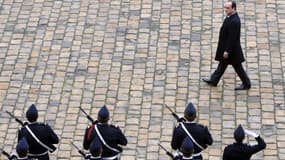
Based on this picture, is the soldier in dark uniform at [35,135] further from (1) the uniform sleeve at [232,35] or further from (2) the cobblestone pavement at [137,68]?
(1) the uniform sleeve at [232,35]

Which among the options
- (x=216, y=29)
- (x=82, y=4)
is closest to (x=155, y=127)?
(x=216, y=29)

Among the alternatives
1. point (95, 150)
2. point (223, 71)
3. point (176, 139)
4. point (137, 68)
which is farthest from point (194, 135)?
point (137, 68)

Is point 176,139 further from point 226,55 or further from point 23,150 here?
point 226,55

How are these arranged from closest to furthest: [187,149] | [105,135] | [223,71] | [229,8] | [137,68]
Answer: [187,149]
[105,135]
[229,8]
[223,71]
[137,68]

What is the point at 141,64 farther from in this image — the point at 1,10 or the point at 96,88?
the point at 1,10

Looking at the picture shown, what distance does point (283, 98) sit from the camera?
516 inches

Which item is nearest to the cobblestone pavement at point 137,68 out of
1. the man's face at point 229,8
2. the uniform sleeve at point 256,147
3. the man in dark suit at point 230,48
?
the man in dark suit at point 230,48

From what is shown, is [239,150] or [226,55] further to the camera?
[226,55]

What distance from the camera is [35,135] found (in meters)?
10.9

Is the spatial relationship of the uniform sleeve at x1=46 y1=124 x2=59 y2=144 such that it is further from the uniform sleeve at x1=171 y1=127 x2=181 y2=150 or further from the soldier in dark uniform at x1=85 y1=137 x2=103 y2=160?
the uniform sleeve at x1=171 y1=127 x2=181 y2=150

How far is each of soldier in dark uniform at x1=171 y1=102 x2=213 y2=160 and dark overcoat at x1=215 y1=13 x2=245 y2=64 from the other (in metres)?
2.16

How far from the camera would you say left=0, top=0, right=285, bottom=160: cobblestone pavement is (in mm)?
12617

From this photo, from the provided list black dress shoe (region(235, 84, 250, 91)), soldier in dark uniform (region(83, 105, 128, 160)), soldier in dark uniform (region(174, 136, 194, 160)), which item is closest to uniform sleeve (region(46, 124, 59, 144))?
soldier in dark uniform (region(83, 105, 128, 160))

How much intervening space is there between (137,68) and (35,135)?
3381mm
